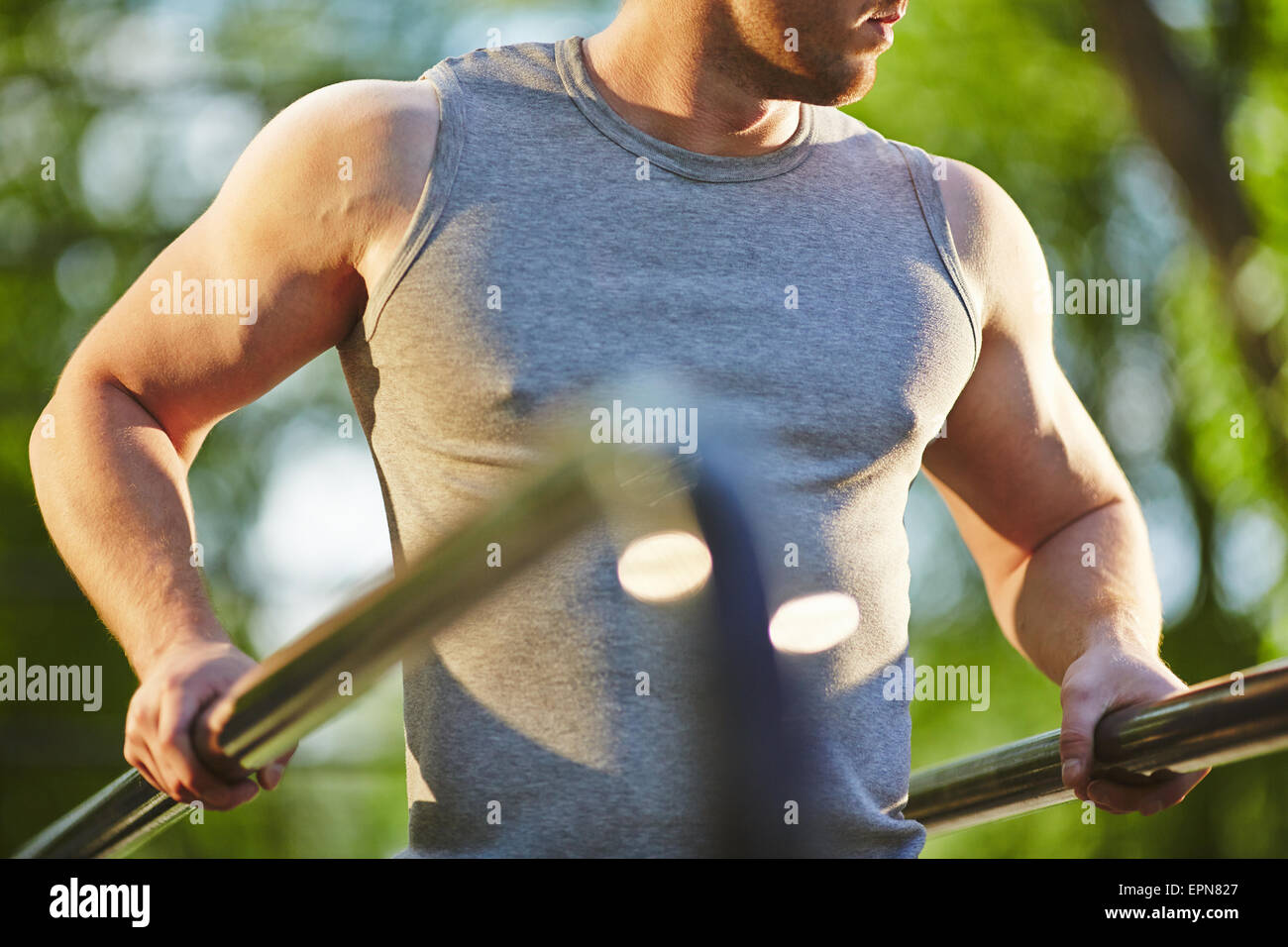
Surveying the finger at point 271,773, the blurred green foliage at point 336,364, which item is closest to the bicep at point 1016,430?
the finger at point 271,773

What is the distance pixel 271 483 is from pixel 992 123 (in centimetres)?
299

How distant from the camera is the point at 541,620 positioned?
33.1 inches

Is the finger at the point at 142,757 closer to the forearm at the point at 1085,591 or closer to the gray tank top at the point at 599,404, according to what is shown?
the gray tank top at the point at 599,404

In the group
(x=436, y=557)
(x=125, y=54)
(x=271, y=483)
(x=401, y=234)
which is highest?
(x=125, y=54)

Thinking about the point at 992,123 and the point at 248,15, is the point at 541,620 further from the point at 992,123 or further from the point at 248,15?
the point at 248,15

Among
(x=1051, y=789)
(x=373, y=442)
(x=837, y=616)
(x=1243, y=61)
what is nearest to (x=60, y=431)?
(x=373, y=442)

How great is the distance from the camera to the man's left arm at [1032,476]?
3.37ft

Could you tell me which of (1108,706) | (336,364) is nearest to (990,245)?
(1108,706)

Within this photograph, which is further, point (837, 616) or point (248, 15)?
point (248, 15)

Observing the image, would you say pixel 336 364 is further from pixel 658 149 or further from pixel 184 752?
pixel 184 752

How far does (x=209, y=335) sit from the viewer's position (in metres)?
0.91

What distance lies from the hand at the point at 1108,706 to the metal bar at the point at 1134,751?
1 centimetres

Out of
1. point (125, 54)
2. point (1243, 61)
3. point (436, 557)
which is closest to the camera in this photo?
point (436, 557)

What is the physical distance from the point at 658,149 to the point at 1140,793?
1.80 ft
